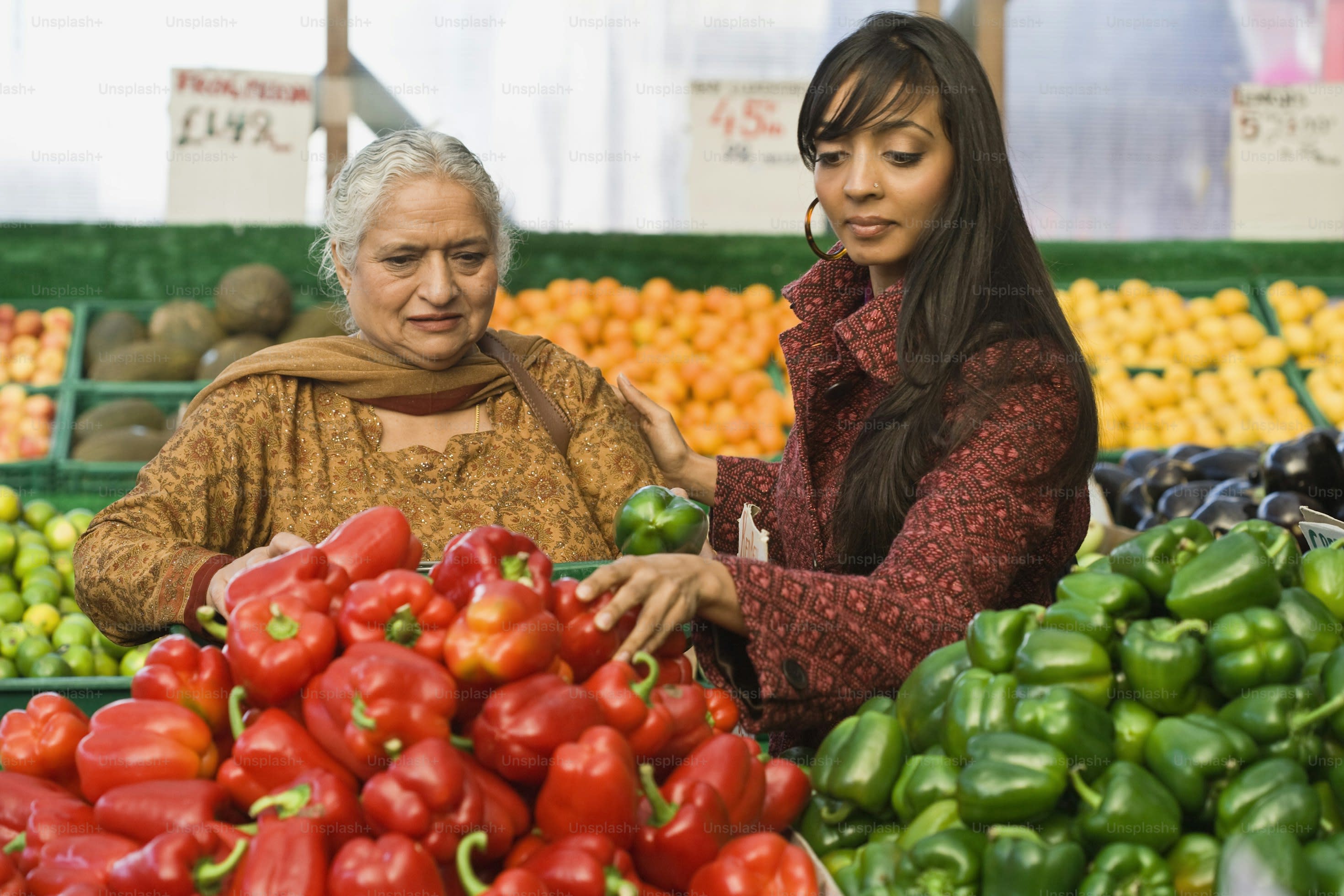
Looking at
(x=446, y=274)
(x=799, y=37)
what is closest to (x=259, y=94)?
(x=799, y=37)

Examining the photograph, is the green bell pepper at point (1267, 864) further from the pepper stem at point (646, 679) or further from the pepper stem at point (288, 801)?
the pepper stem at point (288, 801)

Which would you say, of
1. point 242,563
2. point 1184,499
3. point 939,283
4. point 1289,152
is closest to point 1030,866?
point 939,283

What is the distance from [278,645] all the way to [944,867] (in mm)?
816

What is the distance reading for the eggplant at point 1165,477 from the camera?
449cm

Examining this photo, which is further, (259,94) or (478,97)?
(478,97)

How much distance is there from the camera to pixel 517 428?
2.85 metres

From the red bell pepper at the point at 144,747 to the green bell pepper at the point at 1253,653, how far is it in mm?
1254

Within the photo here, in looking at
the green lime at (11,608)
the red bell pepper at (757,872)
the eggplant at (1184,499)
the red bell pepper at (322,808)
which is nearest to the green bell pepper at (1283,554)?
the red bell pepper at (757,872)

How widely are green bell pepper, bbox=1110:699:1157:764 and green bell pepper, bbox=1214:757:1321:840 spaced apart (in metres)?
0.11

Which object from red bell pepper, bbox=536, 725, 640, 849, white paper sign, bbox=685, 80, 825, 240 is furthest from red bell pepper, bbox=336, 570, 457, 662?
white paper sign, bbox=685, 80, 825, 240

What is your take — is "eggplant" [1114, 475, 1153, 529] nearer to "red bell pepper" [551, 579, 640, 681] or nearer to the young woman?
the young woman

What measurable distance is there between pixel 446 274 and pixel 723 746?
1512 mm

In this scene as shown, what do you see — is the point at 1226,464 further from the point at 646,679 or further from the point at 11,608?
the point at 11,608

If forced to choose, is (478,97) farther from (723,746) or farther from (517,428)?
(723,746)
